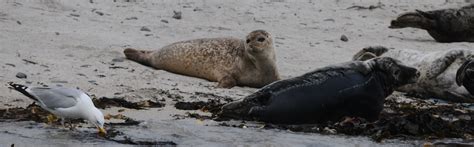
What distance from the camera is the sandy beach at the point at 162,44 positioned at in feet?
20.4

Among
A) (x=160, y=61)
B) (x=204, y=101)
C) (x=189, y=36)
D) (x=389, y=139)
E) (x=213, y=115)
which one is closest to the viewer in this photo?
(x=389, y=139)

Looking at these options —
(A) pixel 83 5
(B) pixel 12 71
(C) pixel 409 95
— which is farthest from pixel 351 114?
(A) pixel 83 5

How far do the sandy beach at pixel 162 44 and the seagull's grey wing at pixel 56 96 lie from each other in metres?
0.18

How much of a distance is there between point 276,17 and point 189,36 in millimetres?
1561

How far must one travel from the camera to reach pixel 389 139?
6434mm

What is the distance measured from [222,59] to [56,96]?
12.2 ft

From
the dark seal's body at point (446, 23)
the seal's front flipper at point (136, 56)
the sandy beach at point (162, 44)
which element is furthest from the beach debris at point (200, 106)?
the dark seal's body at point (446, 23)

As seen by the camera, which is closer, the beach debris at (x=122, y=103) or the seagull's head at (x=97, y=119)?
the seagull's head at (x=97, y=119)

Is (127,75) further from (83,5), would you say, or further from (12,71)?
(83,5)

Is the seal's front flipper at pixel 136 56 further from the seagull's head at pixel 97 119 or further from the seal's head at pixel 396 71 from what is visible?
the seagull's head at pixel 97 119

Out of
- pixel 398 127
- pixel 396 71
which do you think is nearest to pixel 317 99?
pixel 398 127

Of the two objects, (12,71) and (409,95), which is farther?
(409,95)

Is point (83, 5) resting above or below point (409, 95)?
above

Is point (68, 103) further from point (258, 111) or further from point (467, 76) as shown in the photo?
point (467, 76)
